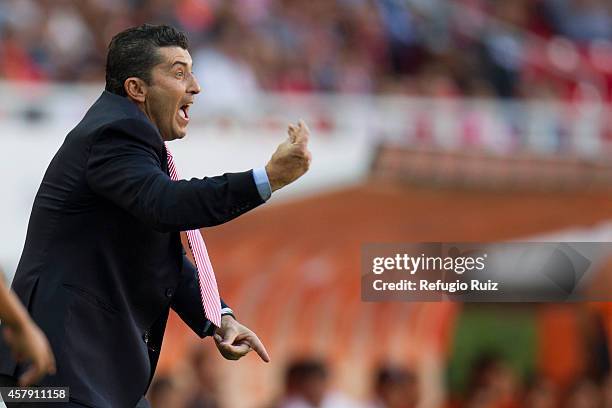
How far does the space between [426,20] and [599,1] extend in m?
2.11

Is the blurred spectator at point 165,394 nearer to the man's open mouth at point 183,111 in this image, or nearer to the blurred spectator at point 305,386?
the blurred spectator at point 305,386

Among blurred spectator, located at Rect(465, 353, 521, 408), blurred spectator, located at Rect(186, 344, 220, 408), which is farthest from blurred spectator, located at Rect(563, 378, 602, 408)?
blurred spectator, located at Rect(186, 344, 220, 408)

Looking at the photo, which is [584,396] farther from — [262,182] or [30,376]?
[30,376]

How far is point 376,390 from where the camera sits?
366 inches

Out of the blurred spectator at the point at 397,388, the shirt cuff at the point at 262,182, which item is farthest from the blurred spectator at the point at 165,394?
the shirt cuff at the point at 262,182

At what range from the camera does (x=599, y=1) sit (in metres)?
16.2

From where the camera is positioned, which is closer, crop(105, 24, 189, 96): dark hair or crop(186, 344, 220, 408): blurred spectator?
crop(105, 24, 189, 96): dark hair

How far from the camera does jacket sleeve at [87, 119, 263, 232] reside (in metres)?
4.03

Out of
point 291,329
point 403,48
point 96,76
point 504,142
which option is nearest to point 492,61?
point 403,48

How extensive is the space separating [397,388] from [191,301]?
4239 millimetres

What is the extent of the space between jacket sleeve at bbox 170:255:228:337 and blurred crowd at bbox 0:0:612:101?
18.1 ft

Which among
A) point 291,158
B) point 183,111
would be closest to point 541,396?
point 183,111

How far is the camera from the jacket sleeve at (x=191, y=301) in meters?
4.70

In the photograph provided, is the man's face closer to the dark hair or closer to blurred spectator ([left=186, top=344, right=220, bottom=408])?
the dark hair
